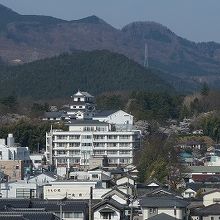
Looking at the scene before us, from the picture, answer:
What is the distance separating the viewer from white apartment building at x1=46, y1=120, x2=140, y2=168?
4706 cm

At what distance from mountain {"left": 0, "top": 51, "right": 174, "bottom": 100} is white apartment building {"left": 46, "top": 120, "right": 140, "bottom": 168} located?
38381 millimetres

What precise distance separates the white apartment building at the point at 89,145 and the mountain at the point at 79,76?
38381mm

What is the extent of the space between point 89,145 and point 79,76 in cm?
5067

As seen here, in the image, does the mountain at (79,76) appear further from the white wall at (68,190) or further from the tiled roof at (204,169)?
the white wall at (68,190)

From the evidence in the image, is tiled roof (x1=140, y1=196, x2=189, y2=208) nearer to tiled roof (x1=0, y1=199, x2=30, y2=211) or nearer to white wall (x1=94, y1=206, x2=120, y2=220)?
white wall (x1=94, y1=206, x2=120, y2=220)

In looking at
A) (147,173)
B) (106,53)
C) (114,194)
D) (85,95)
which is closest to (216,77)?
(106,53)

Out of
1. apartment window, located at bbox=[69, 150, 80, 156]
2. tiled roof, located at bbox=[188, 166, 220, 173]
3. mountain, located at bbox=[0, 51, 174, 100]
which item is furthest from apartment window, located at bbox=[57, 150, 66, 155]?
mountain, located at bbox=[0, 51, 174, 100]

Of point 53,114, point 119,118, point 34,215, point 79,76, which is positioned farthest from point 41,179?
point 79,76

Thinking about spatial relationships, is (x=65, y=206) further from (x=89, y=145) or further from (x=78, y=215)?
(x=89, y=145)

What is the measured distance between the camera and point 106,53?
10112 cm

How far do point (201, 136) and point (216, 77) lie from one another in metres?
117

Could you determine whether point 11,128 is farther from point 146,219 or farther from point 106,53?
point 106,53

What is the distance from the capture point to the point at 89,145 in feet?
156

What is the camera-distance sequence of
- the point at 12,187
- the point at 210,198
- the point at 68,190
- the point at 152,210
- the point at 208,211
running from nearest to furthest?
the point at 152,210
the point at 208,211
the point at 210,198
the point at 68,190
the point at 12,187
